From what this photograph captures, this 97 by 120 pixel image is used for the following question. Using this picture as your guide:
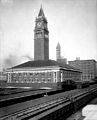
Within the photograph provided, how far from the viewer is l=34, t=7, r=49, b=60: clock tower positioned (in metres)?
96.9

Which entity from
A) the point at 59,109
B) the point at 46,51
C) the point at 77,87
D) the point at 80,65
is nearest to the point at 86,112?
the point at 59,109

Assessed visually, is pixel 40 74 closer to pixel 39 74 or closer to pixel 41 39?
pixel 39 74

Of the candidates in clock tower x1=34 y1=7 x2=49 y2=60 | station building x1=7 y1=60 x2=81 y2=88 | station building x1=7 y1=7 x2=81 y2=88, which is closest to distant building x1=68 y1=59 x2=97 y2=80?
clock tower x1=34 y1=7 x2=49 y2=60

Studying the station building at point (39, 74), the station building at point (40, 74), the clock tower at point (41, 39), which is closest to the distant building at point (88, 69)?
the clock tower at point (41, 39)

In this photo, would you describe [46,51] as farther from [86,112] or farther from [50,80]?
[86,112]

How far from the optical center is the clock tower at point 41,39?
9694 cm

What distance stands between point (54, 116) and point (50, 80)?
45.8m

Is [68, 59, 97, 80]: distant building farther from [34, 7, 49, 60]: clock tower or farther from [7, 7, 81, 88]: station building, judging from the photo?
[7, 7, 81, 88]: station building

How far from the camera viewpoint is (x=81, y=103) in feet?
96.2

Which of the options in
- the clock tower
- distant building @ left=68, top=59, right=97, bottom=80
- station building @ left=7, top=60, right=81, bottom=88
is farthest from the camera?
distant building @ left=68, top=59, right=97, bottom=80

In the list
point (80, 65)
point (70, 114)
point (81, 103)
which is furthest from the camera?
point (80, 65)

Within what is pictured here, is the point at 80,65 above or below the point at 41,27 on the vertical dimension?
below

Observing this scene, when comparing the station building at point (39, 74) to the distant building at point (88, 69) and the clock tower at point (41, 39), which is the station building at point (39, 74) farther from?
the distant building at point (88, 69)

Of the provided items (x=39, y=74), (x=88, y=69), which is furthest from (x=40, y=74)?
(x=88, y=69)
